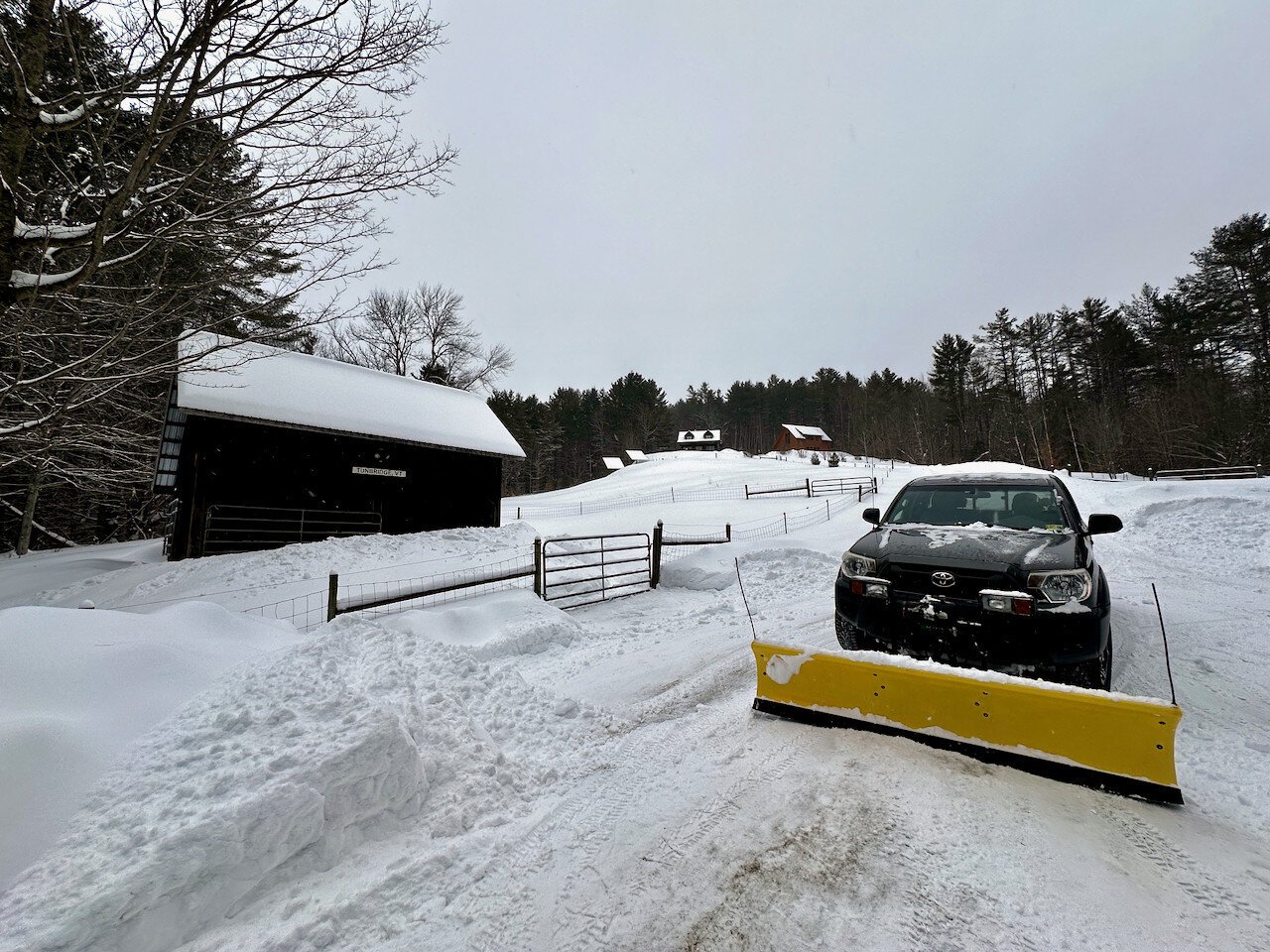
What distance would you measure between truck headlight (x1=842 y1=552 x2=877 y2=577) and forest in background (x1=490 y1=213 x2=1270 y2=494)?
33.8 m

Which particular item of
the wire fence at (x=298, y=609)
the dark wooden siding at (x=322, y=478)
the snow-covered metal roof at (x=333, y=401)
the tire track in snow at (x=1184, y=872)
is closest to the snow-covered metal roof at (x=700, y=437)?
the snow-covered metal roof at (x=333, y=401)

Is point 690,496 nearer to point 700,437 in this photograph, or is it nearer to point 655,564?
point 655,564

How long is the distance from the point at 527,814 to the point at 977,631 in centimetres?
316

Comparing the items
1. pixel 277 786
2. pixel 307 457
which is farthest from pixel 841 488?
pixel 277 786

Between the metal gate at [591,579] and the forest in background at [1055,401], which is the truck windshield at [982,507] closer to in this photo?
the metal gate at [591,579]

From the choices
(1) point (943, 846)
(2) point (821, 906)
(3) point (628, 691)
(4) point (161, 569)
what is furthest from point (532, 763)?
(4) point (161, 569)

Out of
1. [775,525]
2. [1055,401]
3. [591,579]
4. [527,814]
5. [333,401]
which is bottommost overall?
[527,814]

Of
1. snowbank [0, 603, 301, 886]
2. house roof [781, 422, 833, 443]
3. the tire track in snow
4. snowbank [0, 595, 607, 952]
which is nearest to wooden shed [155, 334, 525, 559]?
snowbank [0, 603, 301, 886]

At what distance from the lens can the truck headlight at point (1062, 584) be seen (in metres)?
3.23

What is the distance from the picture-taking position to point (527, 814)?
2.69 metres

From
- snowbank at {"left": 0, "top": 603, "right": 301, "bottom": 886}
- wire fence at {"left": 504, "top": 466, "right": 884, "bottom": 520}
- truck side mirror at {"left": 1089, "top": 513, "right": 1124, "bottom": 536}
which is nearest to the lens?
snowbank at {"left": 0, "top": 603, "right": 301, "bottom": 886}

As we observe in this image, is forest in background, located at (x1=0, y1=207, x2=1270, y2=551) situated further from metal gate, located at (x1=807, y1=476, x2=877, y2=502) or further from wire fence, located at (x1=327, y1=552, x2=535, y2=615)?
metal gate, located at (x1=807, y1=476, x2=877, y2=502)

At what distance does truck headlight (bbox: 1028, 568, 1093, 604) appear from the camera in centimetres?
323

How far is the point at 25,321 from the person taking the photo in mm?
4336
